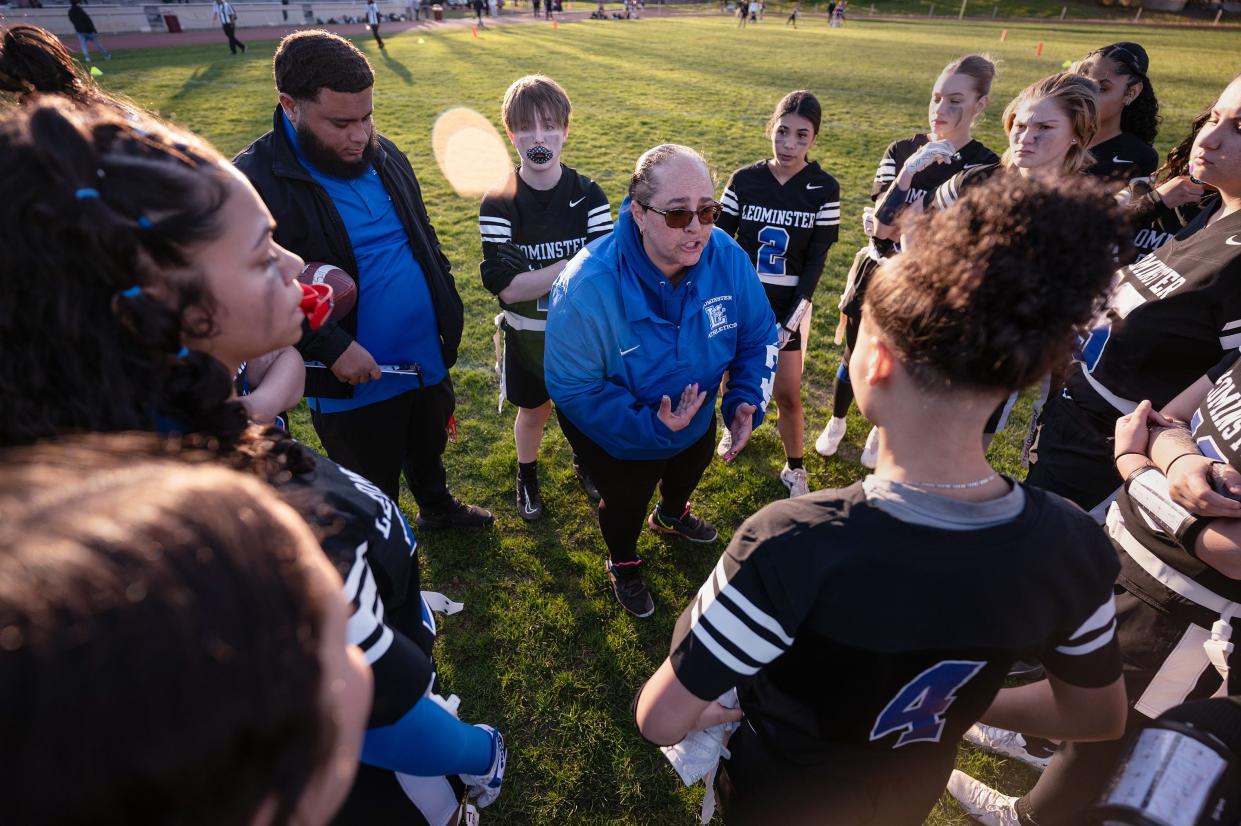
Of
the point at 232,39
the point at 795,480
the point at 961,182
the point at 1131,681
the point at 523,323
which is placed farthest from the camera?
the point at 232,39

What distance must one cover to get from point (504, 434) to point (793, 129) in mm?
3432

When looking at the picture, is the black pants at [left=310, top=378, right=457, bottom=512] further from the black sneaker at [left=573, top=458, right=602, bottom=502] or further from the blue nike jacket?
the black sneaker at [left=573, top=458, right=602, bottom=502]

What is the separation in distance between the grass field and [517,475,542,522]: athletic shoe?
0.09 metres

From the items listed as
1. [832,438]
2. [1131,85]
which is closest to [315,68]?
[832,438]

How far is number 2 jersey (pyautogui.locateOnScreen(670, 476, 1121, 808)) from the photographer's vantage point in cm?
125

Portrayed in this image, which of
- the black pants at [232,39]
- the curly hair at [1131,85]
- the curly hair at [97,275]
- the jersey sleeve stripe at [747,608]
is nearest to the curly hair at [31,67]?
the curly hair at [97,275]

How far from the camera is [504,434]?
5.30m

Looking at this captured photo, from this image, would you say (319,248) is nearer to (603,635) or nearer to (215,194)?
(215,194)

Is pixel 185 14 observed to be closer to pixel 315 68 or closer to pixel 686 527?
pixel 315 68

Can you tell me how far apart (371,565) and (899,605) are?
1280 millimetres

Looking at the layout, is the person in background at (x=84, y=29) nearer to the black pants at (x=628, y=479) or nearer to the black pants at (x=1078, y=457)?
the black pants at (x=628, y=479)

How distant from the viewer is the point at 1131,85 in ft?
13.4

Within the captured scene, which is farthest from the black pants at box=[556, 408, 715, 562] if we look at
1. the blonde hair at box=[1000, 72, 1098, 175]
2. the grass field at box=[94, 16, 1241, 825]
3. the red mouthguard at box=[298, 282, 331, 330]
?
the blonde hair at box=[1000, 72, 1098, 175]

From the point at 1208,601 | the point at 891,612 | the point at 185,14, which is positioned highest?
the point at 185,14
